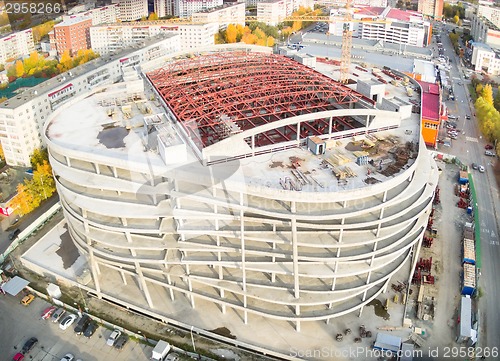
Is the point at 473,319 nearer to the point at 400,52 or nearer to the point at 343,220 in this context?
the point at 343,220

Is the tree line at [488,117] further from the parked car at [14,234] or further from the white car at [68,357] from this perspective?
the parked car at [14,234]

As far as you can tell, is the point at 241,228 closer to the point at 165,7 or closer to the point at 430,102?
the point at 430,102

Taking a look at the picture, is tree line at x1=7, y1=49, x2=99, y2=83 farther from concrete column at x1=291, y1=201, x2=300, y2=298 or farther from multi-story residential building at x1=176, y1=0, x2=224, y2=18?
concrete column at x1=291, y1=201, x2=300, y2=298

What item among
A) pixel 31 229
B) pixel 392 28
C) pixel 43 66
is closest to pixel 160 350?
pixel 31 229

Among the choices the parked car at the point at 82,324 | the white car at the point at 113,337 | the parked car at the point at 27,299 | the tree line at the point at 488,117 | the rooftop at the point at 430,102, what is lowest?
the white car at the point at 113,337

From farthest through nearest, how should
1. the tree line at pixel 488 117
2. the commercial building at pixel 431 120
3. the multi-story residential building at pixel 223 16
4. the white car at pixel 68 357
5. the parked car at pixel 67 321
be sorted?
the multi-story residential building at pixel 223 16 → the tree line at pixel 488 117 → the commercial building at pixel 431 120 → the parked car at pixel 67 321 → the white car at pixel 68 357

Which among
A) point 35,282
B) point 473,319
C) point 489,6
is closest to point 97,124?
Answer: point 35,282

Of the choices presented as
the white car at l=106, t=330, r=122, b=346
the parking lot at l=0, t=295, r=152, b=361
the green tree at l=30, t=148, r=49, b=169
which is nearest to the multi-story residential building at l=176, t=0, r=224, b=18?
the green tree at l=30, t=148, r=49, b=169

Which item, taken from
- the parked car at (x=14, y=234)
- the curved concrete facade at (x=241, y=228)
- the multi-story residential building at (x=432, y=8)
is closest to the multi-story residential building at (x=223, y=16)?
the multi-story residential building at (x=432, y=8)
